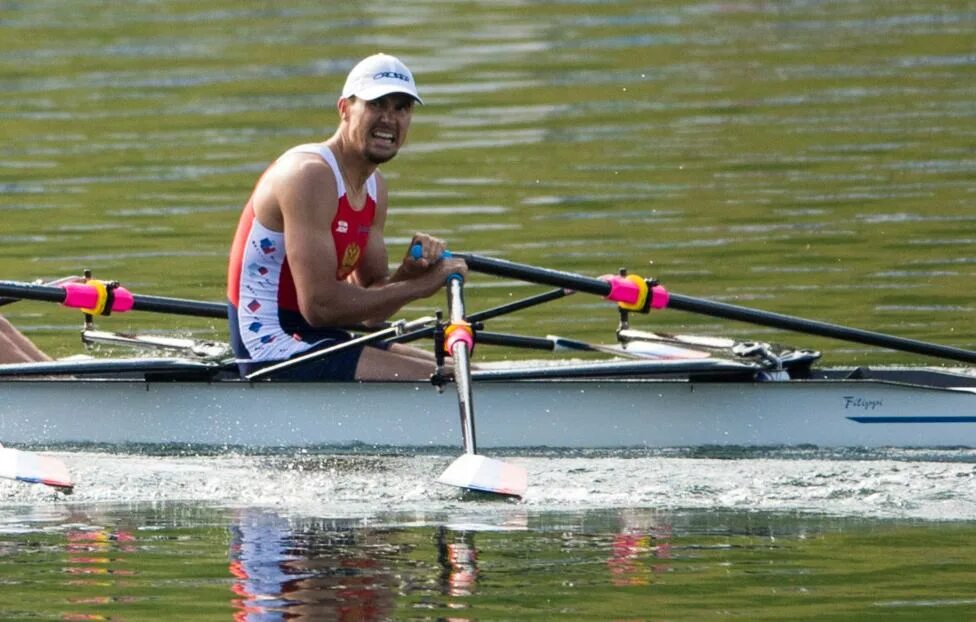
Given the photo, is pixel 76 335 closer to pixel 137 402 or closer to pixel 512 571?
pixel 137 402

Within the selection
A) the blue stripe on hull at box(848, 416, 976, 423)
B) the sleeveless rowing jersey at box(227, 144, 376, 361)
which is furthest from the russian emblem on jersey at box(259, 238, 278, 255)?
the blue stripe on hull at box(848, 416, 976, 423)

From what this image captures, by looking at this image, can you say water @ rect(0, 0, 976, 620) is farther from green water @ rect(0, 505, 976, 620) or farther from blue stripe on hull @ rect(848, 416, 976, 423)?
blue stripe on hull @ rect(848, 416, 976, 423)

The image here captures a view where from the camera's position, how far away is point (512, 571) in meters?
9.55

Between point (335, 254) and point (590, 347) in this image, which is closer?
point (335, 254)

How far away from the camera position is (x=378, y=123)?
11.6 metres

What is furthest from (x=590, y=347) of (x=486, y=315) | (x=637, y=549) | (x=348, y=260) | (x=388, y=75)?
(x=637, y=549)

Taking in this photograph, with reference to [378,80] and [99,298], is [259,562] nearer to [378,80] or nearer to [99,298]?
[378,80]

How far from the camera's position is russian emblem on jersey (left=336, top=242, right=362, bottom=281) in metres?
11.9

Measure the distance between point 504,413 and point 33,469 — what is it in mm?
2510

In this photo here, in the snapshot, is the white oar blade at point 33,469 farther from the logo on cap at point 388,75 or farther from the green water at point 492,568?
the logo on cap at point 388,75

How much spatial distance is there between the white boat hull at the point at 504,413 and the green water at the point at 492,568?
1.26 m

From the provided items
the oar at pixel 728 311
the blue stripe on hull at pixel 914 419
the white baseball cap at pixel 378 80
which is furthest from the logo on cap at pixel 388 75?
the blue stripe on hull at pixel 914 419

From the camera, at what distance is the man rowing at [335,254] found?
11.6m

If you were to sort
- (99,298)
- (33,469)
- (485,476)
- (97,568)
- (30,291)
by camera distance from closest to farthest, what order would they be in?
1. (97,568)
2. (485,476)
3. (33,469)
4. (30,291)
5. (99,298)
